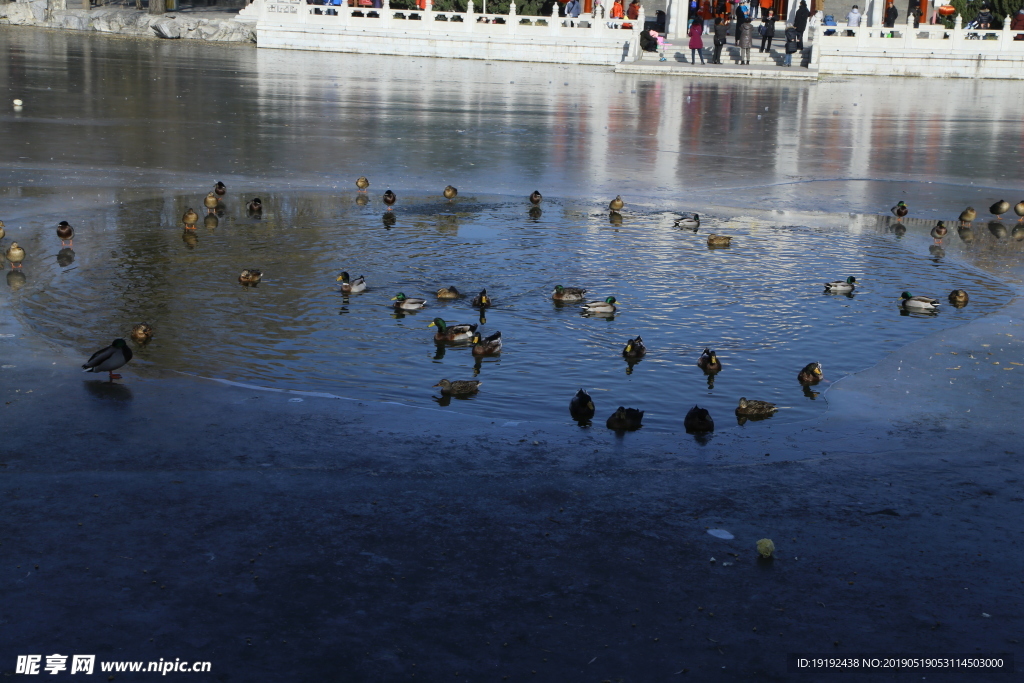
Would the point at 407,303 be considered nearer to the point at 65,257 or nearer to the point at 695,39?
the point at 65,257

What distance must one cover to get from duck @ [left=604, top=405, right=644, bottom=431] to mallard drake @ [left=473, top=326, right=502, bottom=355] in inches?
77.7

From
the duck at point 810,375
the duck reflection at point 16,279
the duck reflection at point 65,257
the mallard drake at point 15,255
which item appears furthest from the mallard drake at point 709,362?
the mallard drake at point 15,255

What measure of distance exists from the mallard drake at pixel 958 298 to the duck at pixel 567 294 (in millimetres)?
4404

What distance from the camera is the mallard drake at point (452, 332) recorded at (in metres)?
10.6

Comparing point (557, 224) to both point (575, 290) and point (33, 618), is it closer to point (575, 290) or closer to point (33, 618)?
point (575, 290)

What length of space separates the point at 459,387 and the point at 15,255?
20.4 feet

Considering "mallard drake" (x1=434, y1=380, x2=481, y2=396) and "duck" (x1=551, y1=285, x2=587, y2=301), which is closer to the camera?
"mallard drake" (x1=434, y1=380, x2=481, y2=396)

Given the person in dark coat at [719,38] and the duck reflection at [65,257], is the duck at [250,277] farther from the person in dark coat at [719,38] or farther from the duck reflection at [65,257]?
the person in dark coat at [719,38]

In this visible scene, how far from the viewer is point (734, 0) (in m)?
54.5

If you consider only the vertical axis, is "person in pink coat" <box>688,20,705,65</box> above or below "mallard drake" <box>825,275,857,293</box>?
above

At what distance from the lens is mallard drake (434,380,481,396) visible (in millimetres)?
9500

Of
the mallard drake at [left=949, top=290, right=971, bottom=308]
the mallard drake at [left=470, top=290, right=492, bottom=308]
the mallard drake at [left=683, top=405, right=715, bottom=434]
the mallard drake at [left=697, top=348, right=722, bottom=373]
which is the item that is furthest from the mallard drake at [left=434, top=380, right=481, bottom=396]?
the mallard drake at [left=949, top=290, right=971, bottom=308]

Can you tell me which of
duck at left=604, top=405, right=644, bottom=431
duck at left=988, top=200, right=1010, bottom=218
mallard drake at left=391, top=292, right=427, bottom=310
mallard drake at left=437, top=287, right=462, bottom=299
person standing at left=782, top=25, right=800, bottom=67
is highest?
person standing at left=782, top=25, right=800, bottom=67

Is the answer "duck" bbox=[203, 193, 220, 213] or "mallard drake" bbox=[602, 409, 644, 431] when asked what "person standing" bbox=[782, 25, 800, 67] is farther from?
"mallard drake" bbox=[602, 409, 644, 431]
